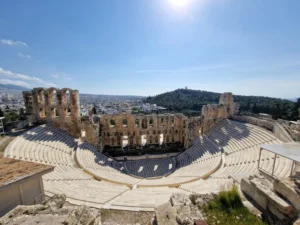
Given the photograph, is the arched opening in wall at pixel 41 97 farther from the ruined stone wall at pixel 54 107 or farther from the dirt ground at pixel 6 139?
the dirt ground at pixel 6 139

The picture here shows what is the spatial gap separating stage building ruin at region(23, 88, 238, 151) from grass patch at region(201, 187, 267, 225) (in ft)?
62.2

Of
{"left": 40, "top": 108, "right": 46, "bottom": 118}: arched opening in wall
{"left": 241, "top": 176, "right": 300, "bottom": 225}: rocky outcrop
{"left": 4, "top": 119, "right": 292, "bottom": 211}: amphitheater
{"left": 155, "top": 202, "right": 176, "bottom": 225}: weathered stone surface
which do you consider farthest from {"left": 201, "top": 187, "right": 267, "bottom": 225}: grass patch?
{"left": 40, "top": 108, "right": 46, "bottom": 118}: arched opening in wall

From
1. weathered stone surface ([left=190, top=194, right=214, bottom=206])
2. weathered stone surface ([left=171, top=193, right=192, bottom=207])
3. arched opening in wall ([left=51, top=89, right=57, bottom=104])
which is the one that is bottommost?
weathered stone surface ([left=171, top=193, right=192, bottom=207])

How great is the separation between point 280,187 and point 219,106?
21240 millimetres

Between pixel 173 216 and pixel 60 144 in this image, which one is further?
pixel 60 144

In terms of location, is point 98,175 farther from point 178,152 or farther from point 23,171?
point 178,152

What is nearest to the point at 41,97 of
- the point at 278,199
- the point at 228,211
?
the point at 228,211

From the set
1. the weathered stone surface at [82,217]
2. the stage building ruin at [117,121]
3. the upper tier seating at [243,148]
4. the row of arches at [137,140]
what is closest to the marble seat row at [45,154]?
the stage building ruin at [117,121]

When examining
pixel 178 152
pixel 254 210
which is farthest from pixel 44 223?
pixel 178 152

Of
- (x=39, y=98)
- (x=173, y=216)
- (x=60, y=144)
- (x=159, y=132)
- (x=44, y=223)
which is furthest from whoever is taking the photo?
(x=159, y=132)

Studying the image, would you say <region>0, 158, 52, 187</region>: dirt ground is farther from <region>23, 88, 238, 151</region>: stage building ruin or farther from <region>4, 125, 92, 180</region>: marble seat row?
<region>23, 88, 238, 151</region>: stage building ruin

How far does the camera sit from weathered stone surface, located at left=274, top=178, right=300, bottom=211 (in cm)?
474

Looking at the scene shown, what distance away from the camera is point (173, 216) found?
190 inches

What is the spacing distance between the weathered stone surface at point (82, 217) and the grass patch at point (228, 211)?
139 inches
